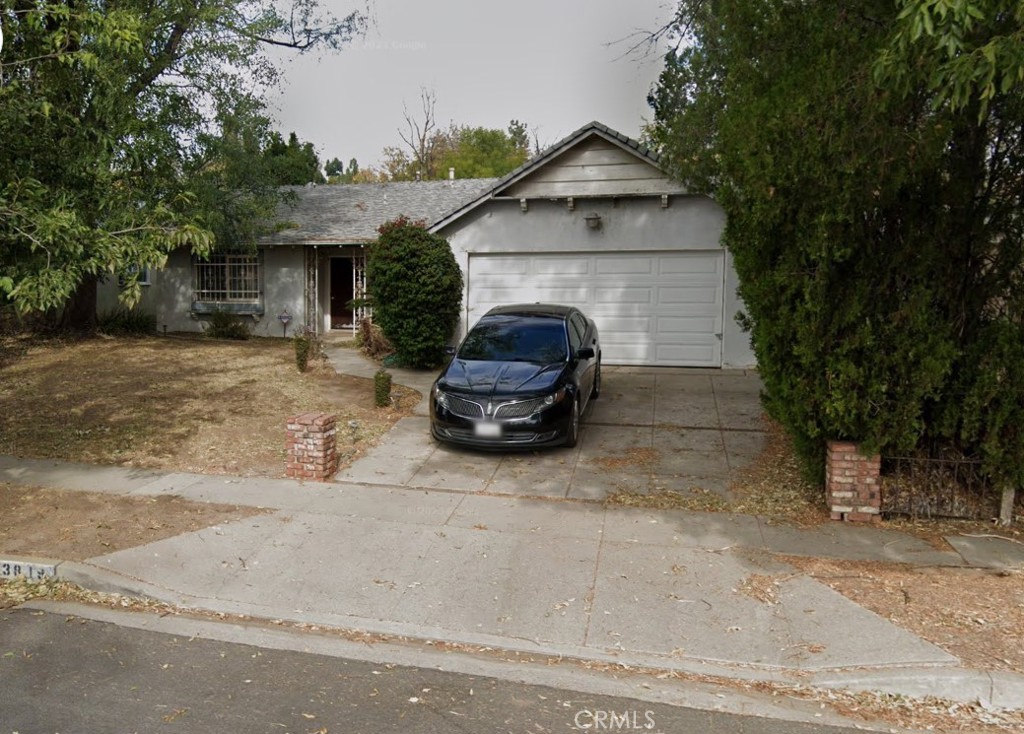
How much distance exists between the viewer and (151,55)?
13.1 meters

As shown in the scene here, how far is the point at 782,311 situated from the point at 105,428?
8191 millimetres

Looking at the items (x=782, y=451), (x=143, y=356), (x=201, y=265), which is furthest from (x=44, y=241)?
(x=201, y=265)

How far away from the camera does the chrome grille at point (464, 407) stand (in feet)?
26.4

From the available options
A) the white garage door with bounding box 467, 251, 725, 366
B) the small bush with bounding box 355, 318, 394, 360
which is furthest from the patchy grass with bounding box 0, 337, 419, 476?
the white garage door with bounding box 467, 251, 725, 366

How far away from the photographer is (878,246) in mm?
6039

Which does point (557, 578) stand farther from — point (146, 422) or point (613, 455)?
point (146, 422)

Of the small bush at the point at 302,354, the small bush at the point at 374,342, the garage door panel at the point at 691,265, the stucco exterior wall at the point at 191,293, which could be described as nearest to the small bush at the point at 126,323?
the stucco exterior wall at the point at 191,293

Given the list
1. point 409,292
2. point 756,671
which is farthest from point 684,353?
point 756,671

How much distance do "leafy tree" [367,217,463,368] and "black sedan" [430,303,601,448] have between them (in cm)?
325

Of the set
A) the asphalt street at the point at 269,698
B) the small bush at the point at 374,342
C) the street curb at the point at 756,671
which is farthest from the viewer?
the small bush at the point at 374,342

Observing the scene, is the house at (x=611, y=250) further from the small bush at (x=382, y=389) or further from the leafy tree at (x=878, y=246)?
the leafy tree at (x=878, y=246)

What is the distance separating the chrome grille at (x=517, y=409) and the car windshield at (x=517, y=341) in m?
0.89

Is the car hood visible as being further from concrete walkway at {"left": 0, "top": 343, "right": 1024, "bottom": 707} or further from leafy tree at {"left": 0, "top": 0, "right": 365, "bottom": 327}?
leafy tree at {"left": 0, "top": 0, "right": 365, "bottom": 327}

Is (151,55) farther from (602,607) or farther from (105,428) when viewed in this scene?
(602,607)
